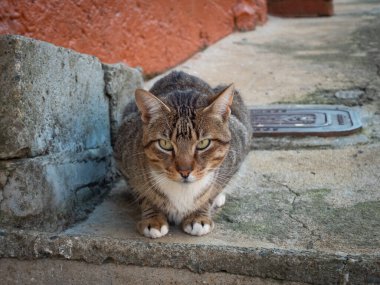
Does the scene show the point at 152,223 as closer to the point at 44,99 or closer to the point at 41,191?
the point at 41,191

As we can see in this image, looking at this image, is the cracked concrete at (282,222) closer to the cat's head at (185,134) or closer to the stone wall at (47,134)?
the stone wall at (47,134)

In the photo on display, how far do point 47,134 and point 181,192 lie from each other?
0.69 metres

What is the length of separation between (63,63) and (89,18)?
1.27 meters

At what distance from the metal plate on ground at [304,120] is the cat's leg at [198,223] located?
131 centimetres

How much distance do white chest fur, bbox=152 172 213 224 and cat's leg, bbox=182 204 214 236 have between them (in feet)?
0.14

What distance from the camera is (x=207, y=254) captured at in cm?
202

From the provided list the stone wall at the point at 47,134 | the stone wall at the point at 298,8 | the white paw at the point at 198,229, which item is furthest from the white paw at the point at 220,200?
the stone wall at the point at 298,8

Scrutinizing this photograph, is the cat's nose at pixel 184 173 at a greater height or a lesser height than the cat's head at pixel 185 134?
lesser

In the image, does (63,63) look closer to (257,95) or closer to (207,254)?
(207,254)

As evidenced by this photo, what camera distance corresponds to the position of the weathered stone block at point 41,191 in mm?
2168

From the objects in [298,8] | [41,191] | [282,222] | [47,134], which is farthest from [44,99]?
[298,8]

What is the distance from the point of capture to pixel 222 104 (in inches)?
96.0

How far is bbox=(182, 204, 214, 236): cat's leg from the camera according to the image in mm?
2281

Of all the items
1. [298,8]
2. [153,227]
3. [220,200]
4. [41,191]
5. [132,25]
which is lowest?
[298,8]
